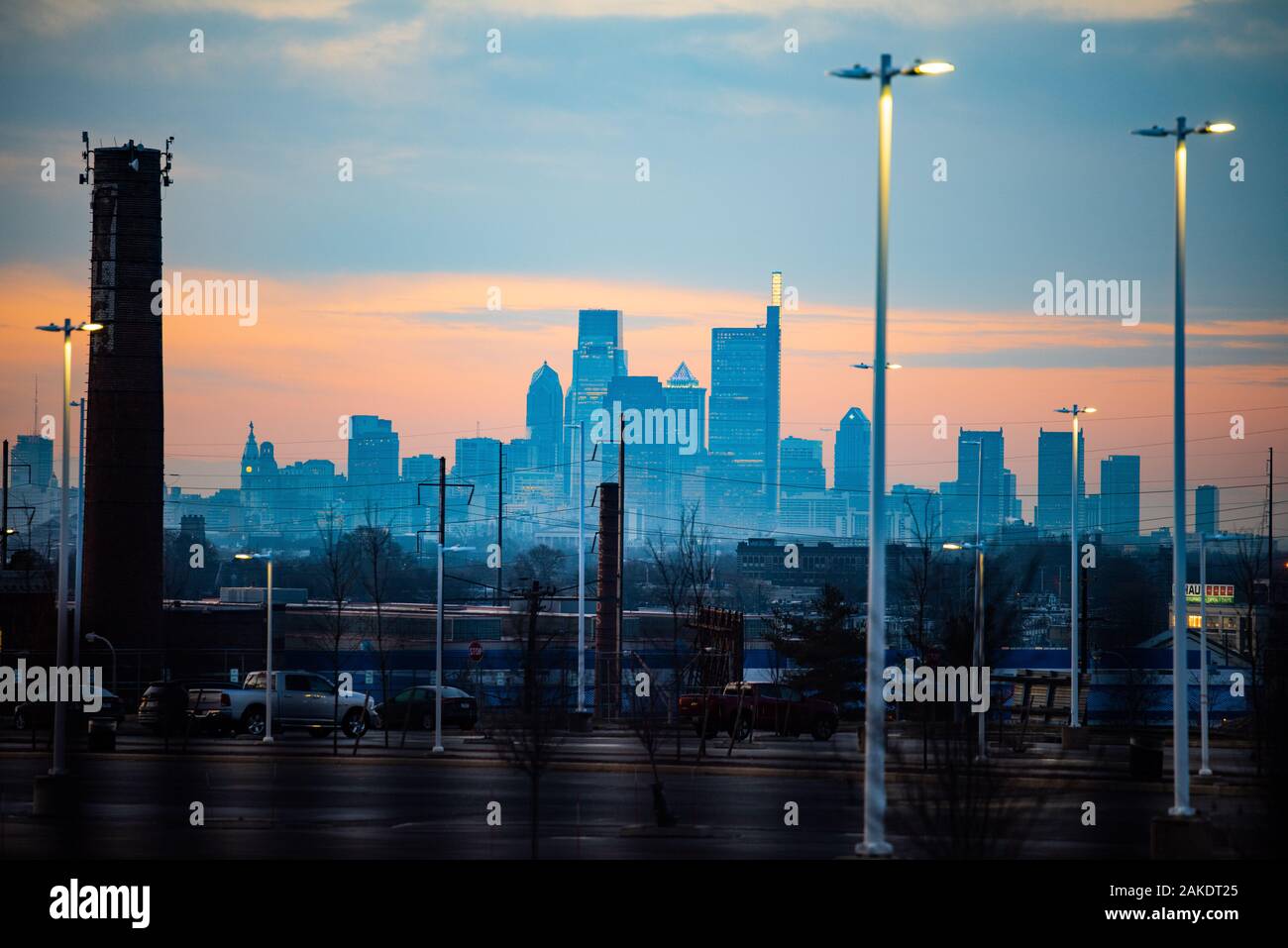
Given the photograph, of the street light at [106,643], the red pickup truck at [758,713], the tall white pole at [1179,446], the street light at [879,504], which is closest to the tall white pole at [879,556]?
the street light at [879,504]

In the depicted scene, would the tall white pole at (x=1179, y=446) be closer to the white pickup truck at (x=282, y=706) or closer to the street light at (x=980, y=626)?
the street light at (x=980, y=626)

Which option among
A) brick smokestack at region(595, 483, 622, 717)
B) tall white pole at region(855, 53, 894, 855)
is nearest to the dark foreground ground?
tall white pole at region(855, 53, 894, 855)

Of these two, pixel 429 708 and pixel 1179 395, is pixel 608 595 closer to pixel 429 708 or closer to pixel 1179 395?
pixel 429 708

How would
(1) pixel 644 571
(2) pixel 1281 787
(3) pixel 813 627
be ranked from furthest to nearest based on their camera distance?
(1) pixel 644 571 → (3) pixel 813 627 → (2) pixel 1281 787
